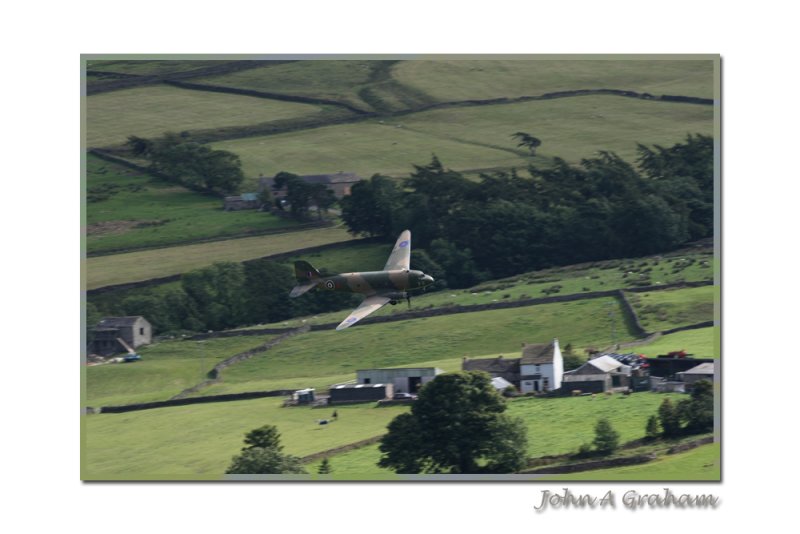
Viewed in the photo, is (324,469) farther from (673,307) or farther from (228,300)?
(228,300)

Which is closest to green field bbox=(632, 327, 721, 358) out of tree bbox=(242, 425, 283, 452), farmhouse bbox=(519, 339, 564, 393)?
farmhouse bbox=(519, 339, 564, 393)

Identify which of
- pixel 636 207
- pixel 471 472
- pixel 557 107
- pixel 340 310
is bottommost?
pixel 471 472

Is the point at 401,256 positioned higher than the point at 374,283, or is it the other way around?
the point at 401,256

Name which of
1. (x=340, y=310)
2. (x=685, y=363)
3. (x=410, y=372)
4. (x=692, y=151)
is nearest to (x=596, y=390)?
(x=685, y=363)

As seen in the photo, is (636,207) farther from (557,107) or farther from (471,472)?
(471,472)

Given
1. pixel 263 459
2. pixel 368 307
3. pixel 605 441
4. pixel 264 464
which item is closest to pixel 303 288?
pixel 368 307
